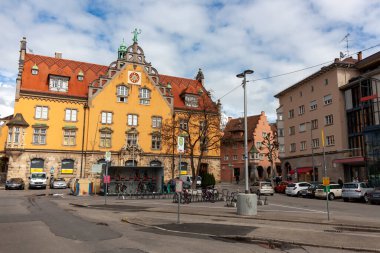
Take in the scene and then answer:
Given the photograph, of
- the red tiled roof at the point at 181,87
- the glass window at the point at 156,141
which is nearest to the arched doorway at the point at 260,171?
the red tiled roof at the point at 181,87

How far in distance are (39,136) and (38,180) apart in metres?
7.03

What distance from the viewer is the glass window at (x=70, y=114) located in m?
Result: 49.9

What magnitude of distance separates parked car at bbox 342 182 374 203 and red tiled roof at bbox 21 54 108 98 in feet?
118

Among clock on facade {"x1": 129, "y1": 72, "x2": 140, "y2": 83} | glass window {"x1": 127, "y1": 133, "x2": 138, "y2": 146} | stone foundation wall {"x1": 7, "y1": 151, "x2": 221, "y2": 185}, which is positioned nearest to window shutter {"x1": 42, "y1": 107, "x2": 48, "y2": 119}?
stone foundation wall {"x1": 7, "y1": 151, "x2": 221, "y2": 185}

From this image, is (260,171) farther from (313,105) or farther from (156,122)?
(156,122)

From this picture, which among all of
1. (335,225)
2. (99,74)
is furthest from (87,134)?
(335,225)

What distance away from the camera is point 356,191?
101ft

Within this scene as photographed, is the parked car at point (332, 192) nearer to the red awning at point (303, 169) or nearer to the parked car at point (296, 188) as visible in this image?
the parked car at point (296, 188)

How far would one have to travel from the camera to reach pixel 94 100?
51219 mm

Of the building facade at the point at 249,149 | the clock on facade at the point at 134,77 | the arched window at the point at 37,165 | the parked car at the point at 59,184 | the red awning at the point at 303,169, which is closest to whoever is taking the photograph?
the parked car at the point at 59,184

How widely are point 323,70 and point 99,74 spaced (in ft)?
109

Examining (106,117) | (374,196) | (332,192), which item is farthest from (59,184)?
(374,196)

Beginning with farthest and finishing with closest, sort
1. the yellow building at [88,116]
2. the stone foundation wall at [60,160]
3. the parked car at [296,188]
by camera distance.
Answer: the yellow building at [88,116] < the stone foundation wall at [60,160] < the parked car at [296,188]

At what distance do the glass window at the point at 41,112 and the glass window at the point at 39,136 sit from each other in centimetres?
175
